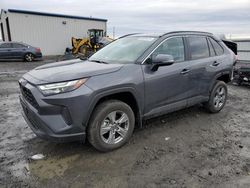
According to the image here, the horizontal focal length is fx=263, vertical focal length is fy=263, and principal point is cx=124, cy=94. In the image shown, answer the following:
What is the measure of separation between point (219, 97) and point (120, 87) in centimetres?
296

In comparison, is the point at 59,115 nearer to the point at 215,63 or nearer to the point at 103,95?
the point at 103,95

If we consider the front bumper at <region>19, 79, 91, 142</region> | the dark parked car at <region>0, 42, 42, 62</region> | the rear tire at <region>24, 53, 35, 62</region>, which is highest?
the front bumper at <region>19, 79, 91, 142</region>

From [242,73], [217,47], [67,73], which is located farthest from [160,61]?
[242,73]

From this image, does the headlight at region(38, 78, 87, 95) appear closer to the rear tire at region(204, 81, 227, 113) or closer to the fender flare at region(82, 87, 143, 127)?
the fender flare at region(82, 87, 143, 127)

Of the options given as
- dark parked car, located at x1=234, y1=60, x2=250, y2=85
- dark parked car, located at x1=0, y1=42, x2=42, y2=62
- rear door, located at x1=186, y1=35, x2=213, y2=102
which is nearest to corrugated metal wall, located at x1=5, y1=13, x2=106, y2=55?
dark parked car, located at x1=0, y1=42, x2=42, y2=62

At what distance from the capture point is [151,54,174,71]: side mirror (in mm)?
4109

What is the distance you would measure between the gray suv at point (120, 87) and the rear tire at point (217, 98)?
31 millimetres

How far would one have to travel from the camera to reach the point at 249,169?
3.56 m

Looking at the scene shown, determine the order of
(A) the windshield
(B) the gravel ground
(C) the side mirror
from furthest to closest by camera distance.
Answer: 1. (A) the windshield
2. (C) the side mirror
3. (B) the gravel ground

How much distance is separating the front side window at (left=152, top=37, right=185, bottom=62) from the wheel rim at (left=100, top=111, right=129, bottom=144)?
1.29 meters

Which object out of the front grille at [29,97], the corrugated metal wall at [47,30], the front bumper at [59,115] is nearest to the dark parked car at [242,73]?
the front bumper at [59,115]

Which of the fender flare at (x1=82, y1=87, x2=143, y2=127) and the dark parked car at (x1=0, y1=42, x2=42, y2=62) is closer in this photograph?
the fender flare at (x1=82, y1=87, x2=143, y2=127)

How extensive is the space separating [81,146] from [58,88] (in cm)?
119

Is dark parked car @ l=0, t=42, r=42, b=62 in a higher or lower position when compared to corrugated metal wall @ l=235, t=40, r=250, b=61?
lower
